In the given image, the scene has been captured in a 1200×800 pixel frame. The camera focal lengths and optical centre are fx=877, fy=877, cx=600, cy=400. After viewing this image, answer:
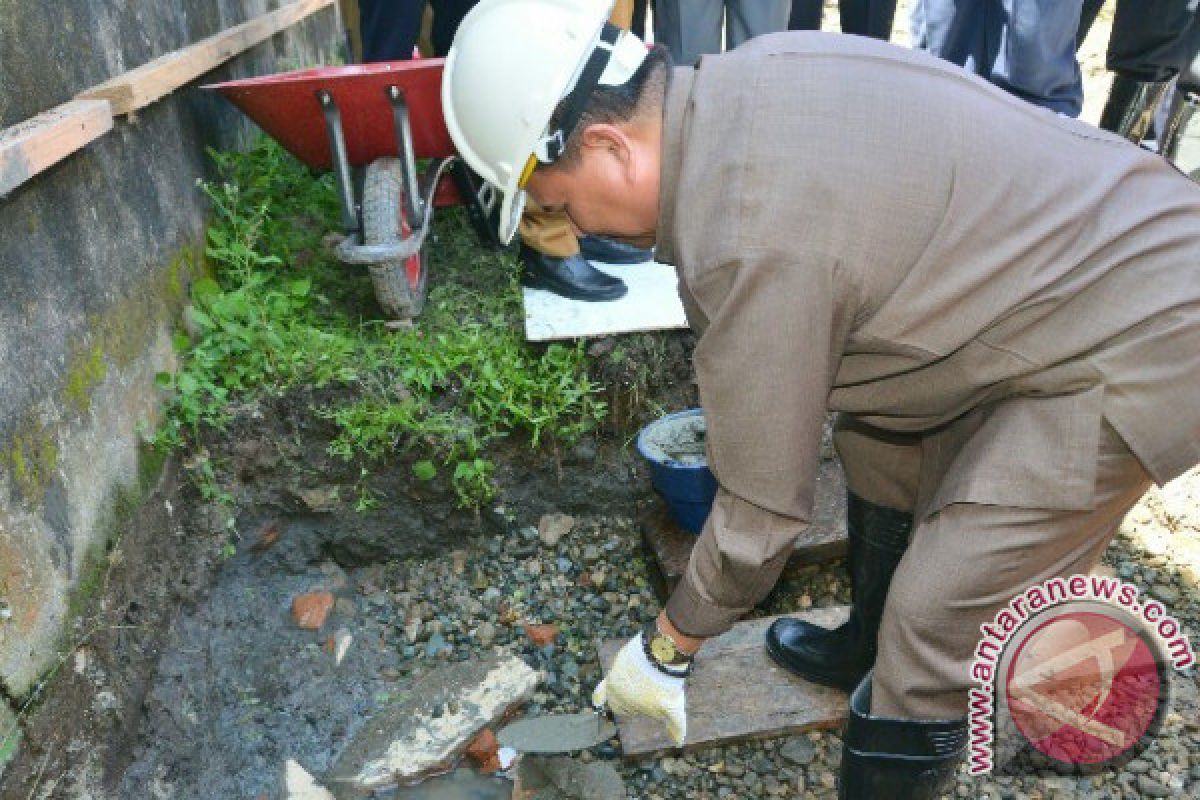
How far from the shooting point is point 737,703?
2.36 metres

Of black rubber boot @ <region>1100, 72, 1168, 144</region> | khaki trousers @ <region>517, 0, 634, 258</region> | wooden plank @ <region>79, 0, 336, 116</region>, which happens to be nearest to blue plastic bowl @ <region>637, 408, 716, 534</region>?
khaki trousers @ <region>517, 0, 634, 258</region>

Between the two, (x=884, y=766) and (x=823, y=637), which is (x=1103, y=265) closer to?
(x=884, y=766)

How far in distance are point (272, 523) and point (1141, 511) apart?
2950mm

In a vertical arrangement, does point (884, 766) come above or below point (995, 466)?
below

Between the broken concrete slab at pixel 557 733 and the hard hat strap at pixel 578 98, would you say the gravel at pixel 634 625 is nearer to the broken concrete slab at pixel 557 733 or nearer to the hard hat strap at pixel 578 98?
the broken concrete slab at pixel 557 733

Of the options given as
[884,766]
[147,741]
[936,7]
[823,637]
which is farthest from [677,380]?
[936,7]

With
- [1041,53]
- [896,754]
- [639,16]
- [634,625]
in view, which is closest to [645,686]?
[896,754]

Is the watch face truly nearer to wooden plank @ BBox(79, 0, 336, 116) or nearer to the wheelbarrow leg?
wooden plank @ BBox(79, 0, 336, 116)

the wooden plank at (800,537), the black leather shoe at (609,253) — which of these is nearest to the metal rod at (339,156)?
the black leather shoe at (609,253)

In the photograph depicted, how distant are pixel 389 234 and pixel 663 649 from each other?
174cm

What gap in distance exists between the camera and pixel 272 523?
282 cm

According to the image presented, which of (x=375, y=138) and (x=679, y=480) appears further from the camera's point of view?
(x=375, y=138)

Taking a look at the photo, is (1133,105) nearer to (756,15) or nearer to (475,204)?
(756,15)

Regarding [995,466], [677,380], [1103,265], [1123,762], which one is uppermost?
[1103,265]
